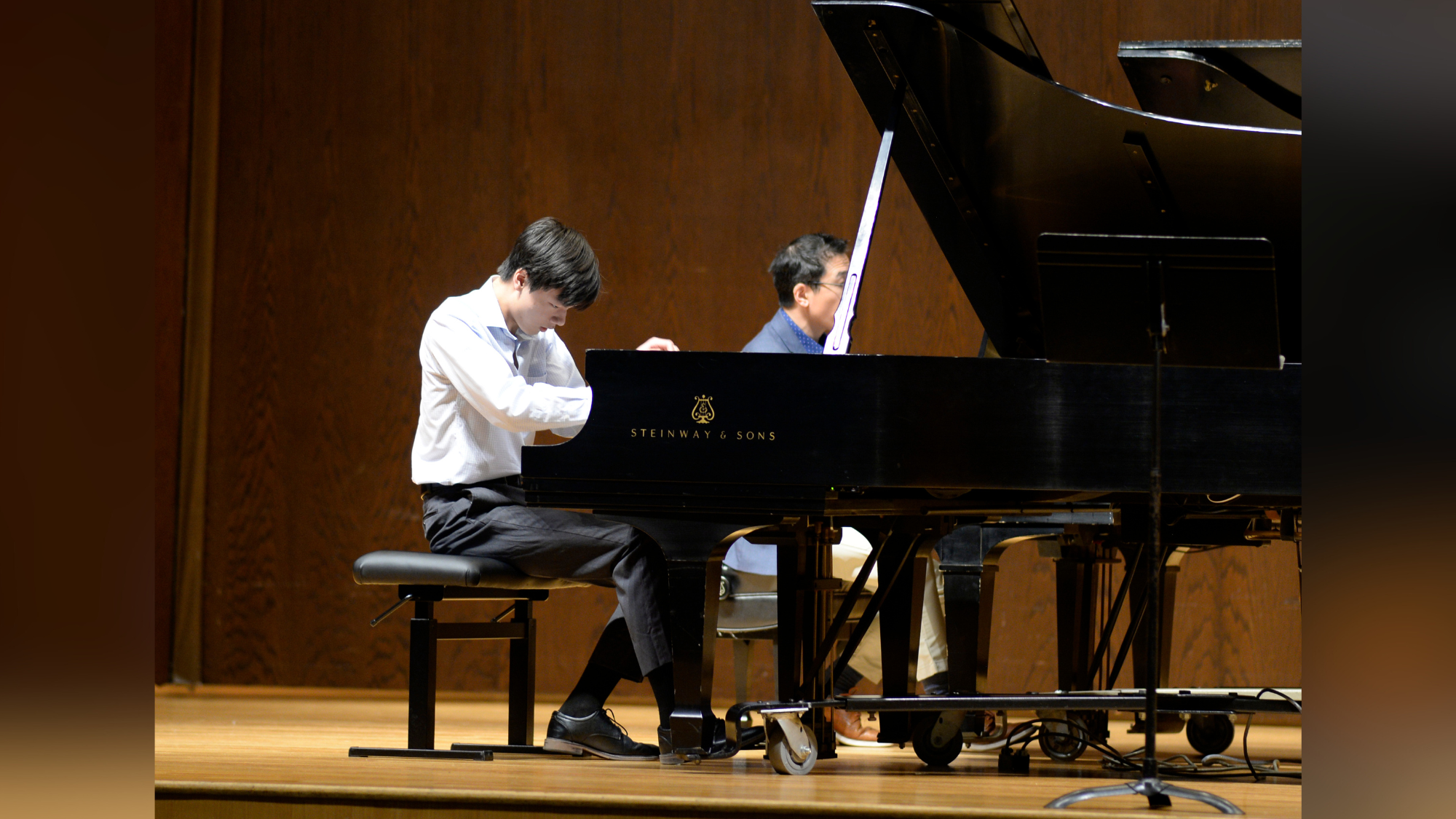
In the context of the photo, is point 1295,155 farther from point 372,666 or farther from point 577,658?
point 372,666

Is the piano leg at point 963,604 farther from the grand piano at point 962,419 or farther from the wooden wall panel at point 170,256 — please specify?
the wooden wall panel at point 170,256

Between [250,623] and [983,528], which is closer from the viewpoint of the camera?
[983,528]

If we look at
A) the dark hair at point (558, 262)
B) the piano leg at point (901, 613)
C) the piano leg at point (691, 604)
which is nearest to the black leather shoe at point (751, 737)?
the piano leg at point (901, 613)

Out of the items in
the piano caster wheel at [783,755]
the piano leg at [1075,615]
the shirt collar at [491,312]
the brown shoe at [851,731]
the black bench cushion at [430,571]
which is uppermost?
the shirt collar at [491,312]

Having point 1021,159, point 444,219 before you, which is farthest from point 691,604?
point 444,219

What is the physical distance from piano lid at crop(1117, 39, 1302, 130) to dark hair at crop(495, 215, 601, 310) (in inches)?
48.9

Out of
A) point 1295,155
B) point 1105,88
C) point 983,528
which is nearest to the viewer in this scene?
point 1295,155

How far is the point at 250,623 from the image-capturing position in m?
5.24

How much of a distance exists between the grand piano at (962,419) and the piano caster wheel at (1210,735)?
466mm

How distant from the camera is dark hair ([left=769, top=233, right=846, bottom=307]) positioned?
3.69 m

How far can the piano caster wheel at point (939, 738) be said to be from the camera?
280cm
